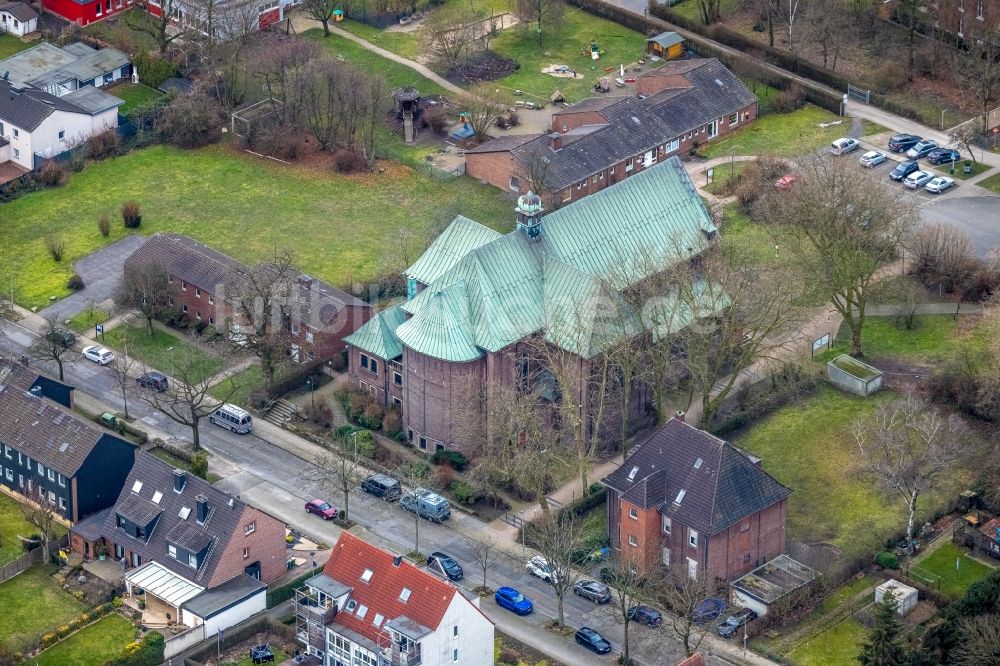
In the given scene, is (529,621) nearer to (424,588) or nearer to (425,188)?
(424,588)

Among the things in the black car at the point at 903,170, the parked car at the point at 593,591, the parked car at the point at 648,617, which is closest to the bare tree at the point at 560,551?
the parked car at the point at 593,591

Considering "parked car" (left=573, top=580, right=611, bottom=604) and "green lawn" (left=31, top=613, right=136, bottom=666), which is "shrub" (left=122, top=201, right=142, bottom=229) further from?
"parked car" (left=573, top=580, right=611, bottom=604)

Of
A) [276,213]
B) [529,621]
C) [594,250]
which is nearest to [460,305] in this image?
[594,250]

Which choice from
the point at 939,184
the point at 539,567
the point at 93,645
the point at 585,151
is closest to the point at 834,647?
the point at 539,567

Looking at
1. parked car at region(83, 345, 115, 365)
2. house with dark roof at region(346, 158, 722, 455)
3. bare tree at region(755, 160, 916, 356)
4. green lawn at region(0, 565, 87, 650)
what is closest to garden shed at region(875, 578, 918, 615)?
house with dark roof at region(346, 158, 722, 455)

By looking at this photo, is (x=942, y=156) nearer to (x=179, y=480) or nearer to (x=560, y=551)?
(x=560, y=551)
